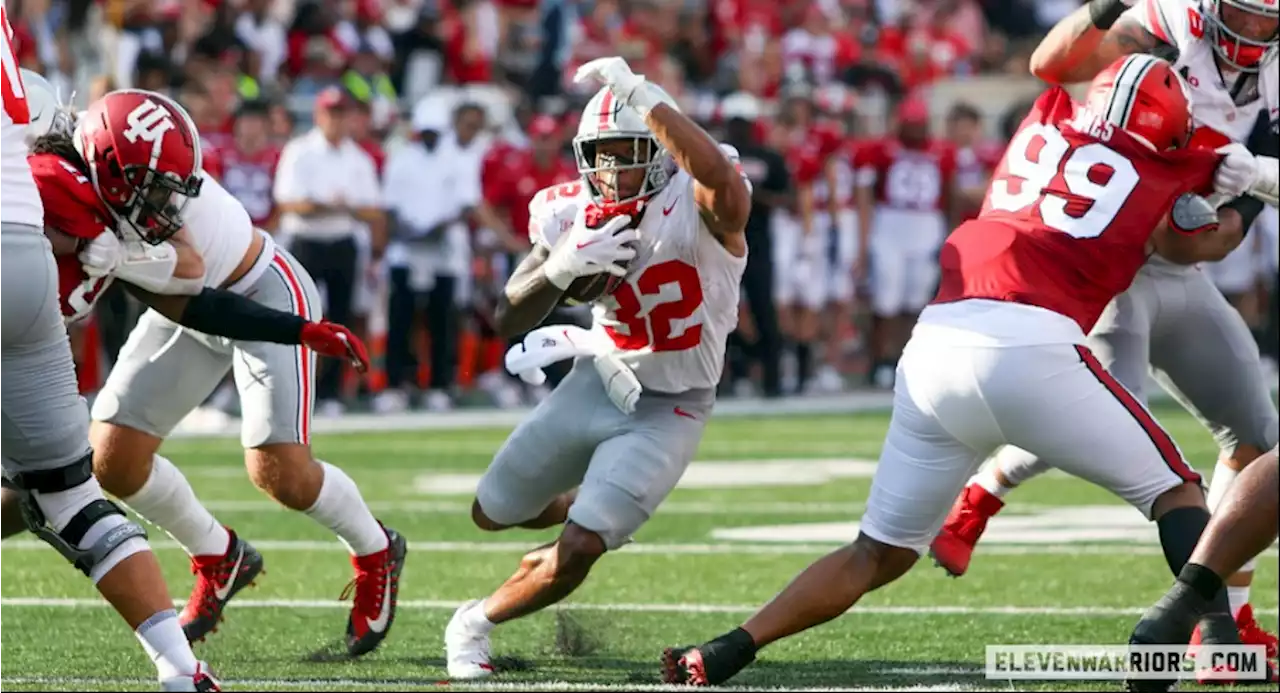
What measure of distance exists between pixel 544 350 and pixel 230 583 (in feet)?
3.73

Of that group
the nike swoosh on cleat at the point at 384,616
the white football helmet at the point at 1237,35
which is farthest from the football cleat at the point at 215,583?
the white football helmet at the point at 1237,35

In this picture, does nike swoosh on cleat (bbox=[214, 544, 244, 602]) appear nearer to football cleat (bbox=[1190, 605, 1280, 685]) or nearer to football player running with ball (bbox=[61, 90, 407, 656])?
football player running with ball (bbox=[61, 90, 407, 656])

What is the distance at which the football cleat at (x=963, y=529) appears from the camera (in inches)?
212

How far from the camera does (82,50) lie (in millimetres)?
12375

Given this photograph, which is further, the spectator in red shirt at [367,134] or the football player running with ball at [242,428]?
the spectator in red shirt at [367,134]

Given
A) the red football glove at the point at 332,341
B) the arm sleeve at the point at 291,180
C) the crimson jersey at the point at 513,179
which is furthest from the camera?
the crimson jersey at the point at 513,179

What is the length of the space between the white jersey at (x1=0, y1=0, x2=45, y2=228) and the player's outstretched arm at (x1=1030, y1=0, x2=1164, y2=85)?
2591 millimetres

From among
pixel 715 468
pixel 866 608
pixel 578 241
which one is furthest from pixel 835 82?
pixel 578 241

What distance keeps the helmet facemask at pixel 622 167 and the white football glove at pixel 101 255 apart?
1147 mm

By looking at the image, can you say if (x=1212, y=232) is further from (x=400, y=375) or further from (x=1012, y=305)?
(x=400, y=375)

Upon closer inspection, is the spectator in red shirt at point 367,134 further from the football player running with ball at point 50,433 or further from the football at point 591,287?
the football player running with ball at point 50,433

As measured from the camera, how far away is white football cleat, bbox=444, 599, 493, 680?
504 centimetres

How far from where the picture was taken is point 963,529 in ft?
18.0

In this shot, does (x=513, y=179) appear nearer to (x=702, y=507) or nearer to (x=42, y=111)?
(x=702, y=507)
